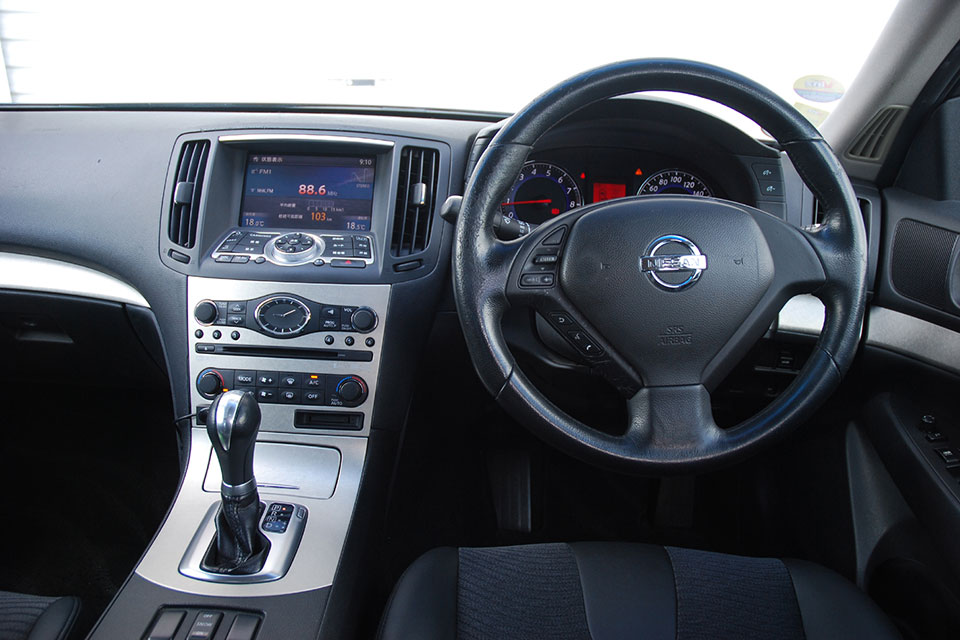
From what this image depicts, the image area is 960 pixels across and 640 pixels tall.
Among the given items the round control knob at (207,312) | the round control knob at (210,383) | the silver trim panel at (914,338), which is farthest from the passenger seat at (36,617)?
the silver trim panel at (914,338)

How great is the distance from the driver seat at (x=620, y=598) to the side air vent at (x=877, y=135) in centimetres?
92

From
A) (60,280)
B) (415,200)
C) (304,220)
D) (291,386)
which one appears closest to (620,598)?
(291,386)

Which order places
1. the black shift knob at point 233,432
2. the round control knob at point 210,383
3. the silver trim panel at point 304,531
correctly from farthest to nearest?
1. the round control knob at point 210,383
2. the silver trim panel at point 304,531
3. the black shift knob at point 233,432

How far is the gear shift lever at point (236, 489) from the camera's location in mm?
997

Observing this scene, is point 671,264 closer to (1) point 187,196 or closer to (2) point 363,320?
(2) point 363,320

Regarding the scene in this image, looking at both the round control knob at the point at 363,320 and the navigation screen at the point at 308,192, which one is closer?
the round control knob at the point at 363,320

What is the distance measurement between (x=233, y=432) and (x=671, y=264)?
697 millimetres

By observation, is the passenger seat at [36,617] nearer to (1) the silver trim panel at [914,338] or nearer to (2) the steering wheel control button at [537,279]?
(2) the steering wheel control button at [537,279]

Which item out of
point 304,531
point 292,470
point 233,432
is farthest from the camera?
point 292,470

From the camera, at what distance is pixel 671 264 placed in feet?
3.51

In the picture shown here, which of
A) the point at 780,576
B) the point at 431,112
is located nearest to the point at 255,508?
the point at 780,576

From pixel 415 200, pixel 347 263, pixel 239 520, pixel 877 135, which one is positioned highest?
pixel 877 135

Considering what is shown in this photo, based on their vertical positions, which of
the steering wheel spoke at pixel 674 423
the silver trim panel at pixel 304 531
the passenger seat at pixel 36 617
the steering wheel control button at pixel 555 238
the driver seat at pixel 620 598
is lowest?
the passenger seat at pixel 36 617

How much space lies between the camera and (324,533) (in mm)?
1210
